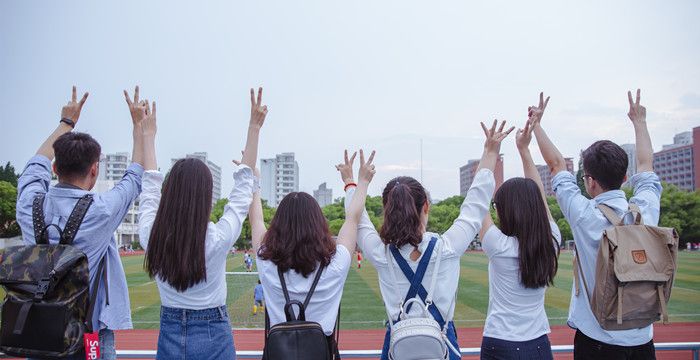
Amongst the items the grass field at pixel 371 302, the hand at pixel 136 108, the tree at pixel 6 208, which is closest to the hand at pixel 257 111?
the hand at pixel 136 108

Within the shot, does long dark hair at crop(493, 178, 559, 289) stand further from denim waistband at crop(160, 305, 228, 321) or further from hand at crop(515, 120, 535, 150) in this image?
denim waistband at crop(160, 305, 228, 321)

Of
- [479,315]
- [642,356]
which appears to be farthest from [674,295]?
[642,356]

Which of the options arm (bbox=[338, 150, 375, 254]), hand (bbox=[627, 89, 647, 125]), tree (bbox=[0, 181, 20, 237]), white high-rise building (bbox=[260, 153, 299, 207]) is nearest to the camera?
arm (bbox=[338, 150, 375, 254])

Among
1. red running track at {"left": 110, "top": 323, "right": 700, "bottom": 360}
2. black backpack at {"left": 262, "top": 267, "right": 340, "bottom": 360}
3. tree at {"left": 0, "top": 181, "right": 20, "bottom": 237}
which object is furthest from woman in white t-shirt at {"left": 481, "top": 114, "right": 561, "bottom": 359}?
tree at {"left": 0, "top": 181, "right": 20, "bottom": 237}

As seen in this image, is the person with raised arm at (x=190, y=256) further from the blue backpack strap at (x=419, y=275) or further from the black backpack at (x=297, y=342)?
the blue backpack strap at (x=419, y=275)

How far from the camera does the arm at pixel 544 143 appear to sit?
3.30 meters

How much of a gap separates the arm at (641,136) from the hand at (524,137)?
2.15 feet

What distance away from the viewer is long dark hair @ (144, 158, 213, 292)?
8.60ft

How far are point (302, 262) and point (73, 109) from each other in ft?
5.88

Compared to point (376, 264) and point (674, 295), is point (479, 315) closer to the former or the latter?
point (674, 295)

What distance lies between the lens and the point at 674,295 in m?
21.2

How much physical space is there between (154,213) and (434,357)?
5.34ft

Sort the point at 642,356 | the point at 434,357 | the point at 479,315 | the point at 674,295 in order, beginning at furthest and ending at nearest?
the point at 674,295 → the point at 479,315 → the point at 642,356 → the point at 434,357

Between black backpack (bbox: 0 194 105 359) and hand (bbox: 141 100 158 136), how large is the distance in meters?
0.89
